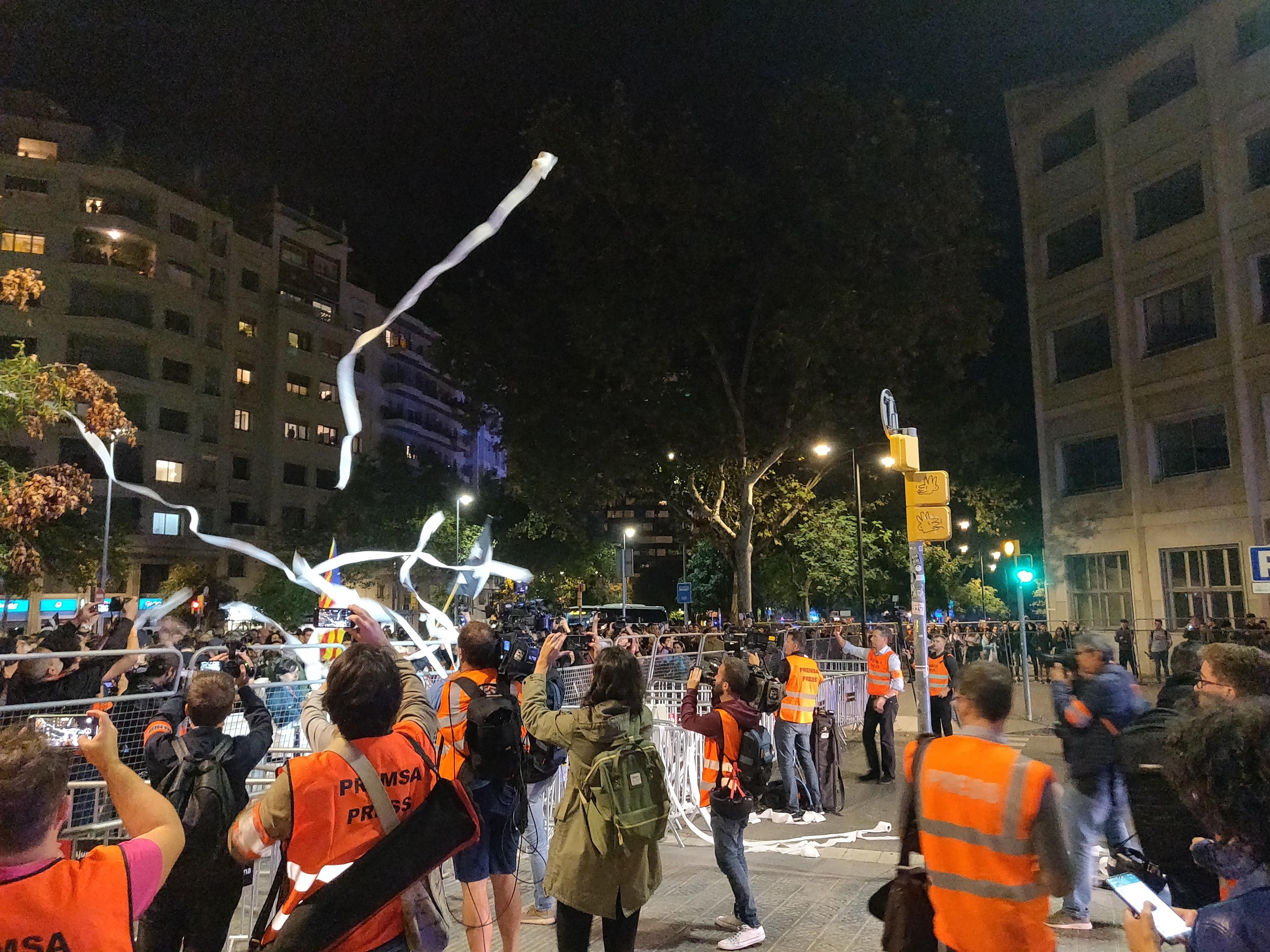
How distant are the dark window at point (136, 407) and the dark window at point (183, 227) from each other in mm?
9065

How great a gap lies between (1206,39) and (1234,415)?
1036cm

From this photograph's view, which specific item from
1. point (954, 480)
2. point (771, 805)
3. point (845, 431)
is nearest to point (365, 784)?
point (771, 805)

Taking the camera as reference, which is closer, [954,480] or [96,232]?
[954,480]

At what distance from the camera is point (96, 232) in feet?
144

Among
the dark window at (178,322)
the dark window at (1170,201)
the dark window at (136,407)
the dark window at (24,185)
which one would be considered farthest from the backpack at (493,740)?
the dark window at (24,185)

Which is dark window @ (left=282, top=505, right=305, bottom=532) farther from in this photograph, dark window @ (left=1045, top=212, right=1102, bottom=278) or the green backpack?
the green backpack

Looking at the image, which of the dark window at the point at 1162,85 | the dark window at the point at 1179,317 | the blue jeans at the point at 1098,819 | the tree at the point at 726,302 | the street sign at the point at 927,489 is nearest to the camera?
the blue jeans at the point at 1098,819

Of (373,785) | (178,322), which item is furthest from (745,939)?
(178,322)

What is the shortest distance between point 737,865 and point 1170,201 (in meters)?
27.3

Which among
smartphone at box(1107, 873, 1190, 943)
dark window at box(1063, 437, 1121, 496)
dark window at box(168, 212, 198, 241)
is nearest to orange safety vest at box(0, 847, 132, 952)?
smartphone at box(1107, 873, 1190, 943)

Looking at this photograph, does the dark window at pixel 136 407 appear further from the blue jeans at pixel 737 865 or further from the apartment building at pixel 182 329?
the blue jeans at pixel 737 865

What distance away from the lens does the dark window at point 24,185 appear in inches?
1667

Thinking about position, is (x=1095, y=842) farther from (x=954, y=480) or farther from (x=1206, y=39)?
(x=1206, y=39)

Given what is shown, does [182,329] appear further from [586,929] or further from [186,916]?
[586,929]
